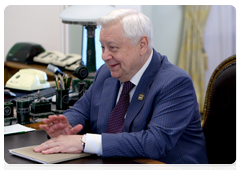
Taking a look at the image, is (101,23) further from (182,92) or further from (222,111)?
(222,111)

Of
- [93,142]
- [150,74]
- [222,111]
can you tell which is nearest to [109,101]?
[150,74]

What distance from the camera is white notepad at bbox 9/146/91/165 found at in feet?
4.04

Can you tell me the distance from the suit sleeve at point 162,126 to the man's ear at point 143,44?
19cm

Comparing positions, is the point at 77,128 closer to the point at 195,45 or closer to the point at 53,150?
the point at 53,150

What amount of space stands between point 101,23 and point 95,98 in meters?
0.43

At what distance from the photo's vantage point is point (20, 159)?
1281mm

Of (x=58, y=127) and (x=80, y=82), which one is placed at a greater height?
(x=80, y=82)

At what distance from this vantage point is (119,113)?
1624 millimetres

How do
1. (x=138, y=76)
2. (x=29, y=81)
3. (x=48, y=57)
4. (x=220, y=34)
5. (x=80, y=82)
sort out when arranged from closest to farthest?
(x=138, y=76) < (x=80, y=82) < (x=29, y=81) < (x=48, y=57) < (x=220, y=34)

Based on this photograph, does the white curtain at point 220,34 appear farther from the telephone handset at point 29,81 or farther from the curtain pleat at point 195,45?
the telephone handset at point 29,81

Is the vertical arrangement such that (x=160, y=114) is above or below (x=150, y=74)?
below

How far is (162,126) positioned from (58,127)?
1.56 ft

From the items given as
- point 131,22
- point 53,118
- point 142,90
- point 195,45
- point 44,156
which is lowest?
point 44,156

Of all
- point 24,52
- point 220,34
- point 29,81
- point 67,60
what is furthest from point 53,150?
point 220,34
